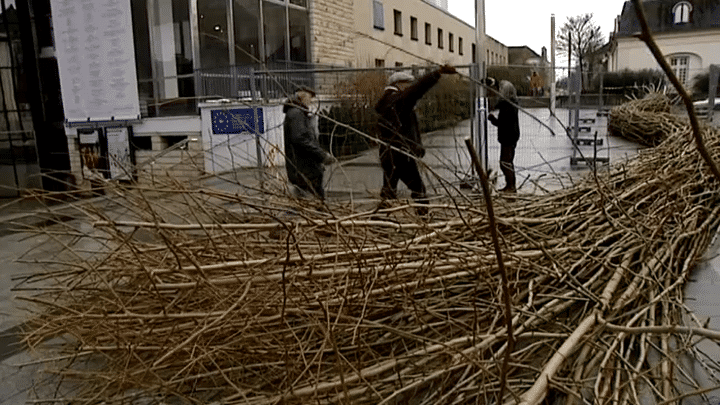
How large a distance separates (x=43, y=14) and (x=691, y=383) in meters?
12.4

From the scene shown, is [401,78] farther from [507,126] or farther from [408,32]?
[408,32]

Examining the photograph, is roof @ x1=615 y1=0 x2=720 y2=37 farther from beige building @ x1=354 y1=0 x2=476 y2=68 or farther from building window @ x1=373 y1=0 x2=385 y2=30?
building window @ x1=373 y1=0 x2=385 y2=30

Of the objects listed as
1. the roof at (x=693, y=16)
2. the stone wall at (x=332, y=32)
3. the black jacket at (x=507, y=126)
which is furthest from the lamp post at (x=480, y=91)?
the roof at (x=693, y=16)

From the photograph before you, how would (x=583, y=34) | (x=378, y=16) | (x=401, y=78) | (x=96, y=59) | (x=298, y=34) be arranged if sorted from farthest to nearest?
(x=583, y=34)
(x=378, y=16)
(x=298, y=34)
(x=96, y=59)
(x=401, y=78)

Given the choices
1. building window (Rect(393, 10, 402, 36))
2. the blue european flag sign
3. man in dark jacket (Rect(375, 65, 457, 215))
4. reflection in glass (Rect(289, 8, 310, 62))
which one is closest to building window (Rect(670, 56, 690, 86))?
man in dark jacket (Rect(375, 65, 457, 215))

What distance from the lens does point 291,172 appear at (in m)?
5.86

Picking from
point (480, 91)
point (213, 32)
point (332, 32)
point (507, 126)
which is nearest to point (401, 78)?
point (480, 91)

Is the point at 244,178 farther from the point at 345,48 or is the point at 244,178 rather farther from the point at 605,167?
the point at 345,48

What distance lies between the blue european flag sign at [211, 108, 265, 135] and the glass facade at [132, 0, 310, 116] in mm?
1123

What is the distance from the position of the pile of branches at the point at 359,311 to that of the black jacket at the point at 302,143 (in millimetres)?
3040

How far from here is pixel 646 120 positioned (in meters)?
11.1

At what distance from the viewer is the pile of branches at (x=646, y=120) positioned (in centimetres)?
965

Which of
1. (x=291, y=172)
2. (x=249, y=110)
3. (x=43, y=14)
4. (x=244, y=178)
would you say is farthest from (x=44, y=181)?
(x=244, y=178)

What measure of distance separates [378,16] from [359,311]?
19081 mm
